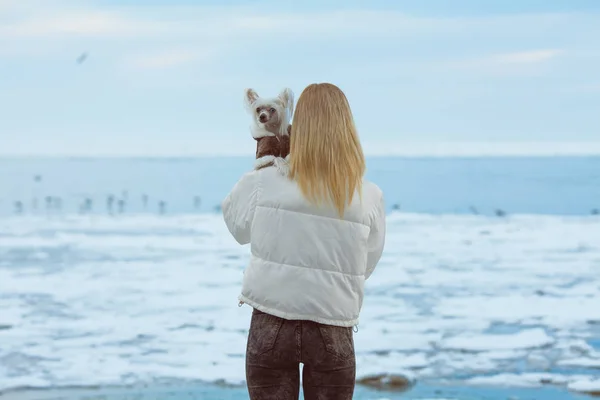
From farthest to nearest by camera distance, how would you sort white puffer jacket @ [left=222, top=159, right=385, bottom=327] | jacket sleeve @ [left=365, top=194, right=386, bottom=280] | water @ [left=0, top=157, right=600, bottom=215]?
1. water @ [left=0, top=157, right=600, bottom=215]
2. jacket sleeve @ [left=365, top=194, right=386, bottom=280]
3. white puffer jacket @ [left=222, top=159, right=385, bottom=327]

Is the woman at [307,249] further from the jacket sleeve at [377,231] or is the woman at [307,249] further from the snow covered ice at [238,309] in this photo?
the snow covered ice at [238,309]

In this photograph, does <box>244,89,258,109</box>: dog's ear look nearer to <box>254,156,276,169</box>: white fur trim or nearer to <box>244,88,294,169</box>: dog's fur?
<box>244,88,294,169</box>: dog's fur

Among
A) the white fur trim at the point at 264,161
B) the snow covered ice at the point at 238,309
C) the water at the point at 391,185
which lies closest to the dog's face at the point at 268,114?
the white fur trim at the point at 264,161

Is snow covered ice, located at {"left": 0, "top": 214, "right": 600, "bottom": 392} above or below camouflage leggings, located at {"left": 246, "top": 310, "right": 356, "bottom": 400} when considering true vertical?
below

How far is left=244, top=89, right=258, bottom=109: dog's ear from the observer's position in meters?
2.45

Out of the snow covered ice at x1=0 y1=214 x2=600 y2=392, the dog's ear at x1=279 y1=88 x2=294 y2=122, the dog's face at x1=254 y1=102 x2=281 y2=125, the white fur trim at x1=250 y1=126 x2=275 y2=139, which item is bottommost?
the snow covered ice at x1=0 y1=214 x2=600 y2=392

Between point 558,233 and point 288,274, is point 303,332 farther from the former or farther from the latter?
point 558,233

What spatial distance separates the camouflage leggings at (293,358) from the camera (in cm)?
223

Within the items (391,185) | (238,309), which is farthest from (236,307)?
(391,185)

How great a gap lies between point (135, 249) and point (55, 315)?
210 inches

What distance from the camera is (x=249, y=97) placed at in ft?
8.08

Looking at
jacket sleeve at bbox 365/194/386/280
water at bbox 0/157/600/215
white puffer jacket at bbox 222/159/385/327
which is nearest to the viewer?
white puffer jacket at bbox 222/159/385/327

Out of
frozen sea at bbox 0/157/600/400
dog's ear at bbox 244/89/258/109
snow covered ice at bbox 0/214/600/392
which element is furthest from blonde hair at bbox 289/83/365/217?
snow covered ice at bbox 0/214/600/392

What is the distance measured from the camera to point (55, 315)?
314 inches
